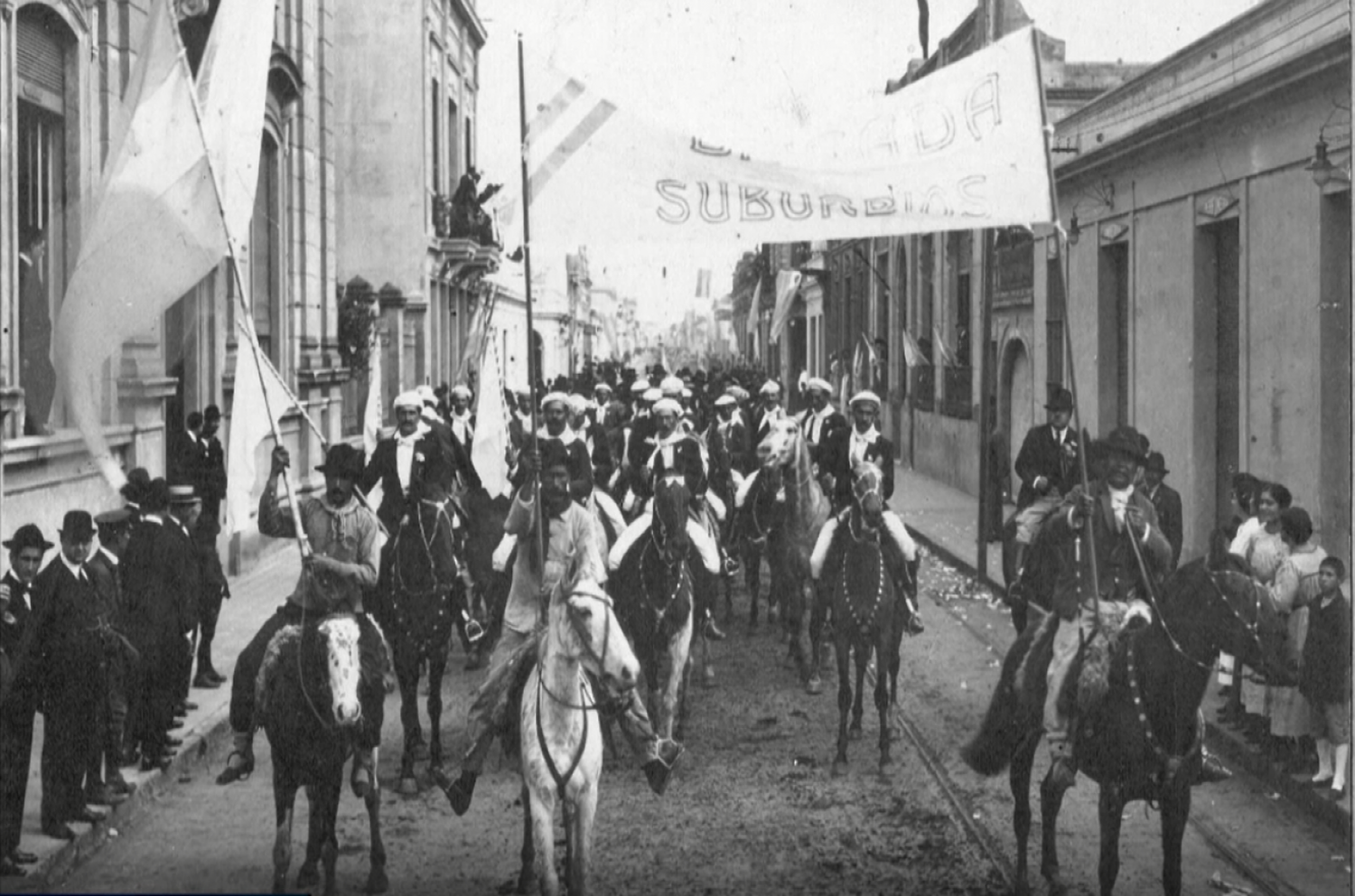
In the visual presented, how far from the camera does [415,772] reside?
31.8ft

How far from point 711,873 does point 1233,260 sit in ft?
32.9

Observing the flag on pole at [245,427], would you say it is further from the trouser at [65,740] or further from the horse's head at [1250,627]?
the horse's head at [1250,627]

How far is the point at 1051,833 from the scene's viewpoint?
743 cm

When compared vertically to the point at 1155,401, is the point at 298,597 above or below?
below

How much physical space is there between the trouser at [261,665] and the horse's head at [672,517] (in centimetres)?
290

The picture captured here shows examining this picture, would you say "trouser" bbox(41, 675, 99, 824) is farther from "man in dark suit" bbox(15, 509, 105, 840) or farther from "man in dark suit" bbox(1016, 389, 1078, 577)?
"man in dark suit" bbox(1016, 389, 1078, 577)

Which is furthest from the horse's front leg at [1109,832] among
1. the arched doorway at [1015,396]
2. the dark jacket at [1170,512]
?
the arched doorway at [1015,396]

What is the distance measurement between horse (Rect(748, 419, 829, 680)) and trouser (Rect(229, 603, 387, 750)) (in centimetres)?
561

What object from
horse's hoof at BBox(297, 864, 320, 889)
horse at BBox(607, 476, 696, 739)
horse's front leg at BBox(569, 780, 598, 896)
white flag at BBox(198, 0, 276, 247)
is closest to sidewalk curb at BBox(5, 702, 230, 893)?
horse's hoof at BBox(297, 864, 320, 889)

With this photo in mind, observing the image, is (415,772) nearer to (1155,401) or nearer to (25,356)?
(25,356)

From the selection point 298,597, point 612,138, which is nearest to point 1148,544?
point 612,138

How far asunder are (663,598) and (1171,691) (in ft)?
13.3

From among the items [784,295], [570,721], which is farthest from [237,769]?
[784,295]

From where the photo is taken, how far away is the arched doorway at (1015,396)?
23.6 metres
